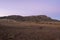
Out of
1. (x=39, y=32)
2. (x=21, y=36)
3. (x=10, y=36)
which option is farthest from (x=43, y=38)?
(x=10, y=36)

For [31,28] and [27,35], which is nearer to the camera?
[27,35]

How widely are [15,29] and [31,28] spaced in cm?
79

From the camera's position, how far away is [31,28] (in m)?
8.37

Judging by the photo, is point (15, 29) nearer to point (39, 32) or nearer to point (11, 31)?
point (11, 31)

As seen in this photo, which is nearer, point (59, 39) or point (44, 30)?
point (59, 39)

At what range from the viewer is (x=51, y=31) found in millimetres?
7984

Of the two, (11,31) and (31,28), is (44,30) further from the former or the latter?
(11,31)

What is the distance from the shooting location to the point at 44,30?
8094 millimetres

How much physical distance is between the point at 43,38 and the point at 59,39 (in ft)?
2.32

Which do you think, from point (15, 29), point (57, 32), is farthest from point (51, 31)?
point (15, 29)

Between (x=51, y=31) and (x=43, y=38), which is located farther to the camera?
(x=51, y=31)

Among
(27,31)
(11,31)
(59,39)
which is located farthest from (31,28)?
(59,39)

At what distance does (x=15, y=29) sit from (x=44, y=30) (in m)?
1.40

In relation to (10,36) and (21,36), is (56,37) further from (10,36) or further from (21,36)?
(10,36)
